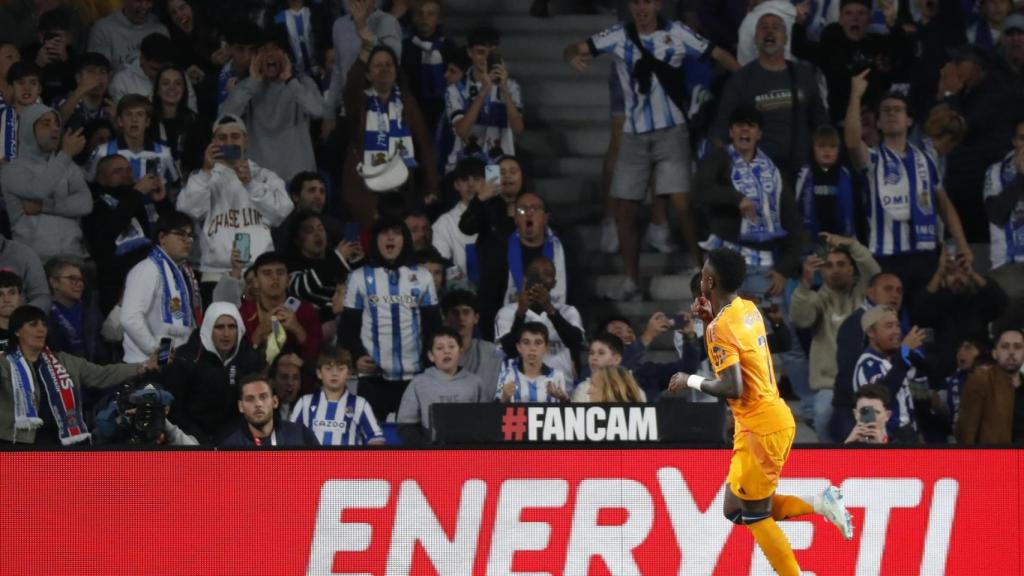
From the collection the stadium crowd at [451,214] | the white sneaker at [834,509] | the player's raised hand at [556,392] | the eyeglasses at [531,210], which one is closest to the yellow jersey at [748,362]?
the white sneaker at [834,509]

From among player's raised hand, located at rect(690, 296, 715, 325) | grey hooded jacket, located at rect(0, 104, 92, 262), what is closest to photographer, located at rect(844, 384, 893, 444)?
player's raised hand, located at rect(690, 296, 715, 325)

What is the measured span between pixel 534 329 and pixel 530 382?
0.37m

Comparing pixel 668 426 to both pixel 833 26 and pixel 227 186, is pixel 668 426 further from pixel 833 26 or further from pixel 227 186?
pixel 833 26

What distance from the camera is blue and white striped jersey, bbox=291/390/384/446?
44.2 ft

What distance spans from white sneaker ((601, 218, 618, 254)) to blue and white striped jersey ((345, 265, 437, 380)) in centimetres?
249

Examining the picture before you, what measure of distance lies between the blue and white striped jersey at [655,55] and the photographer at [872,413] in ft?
13.7

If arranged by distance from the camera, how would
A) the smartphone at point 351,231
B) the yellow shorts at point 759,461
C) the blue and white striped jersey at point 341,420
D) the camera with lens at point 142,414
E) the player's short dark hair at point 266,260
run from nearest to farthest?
the yellow shorts at point 759,461, the camera with lens at point 142,414, the blue and white striped jersey at point 341,420, the player's short dark hair at point 266,260, the smartphone at point 351,231

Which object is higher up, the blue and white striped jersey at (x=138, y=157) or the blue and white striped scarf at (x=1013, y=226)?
the blue and white striped jersey at (x=138, y=157)

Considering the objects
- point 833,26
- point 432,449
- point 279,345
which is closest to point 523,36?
point 833,26

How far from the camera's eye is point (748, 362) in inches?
403

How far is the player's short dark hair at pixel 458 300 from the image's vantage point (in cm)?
1476

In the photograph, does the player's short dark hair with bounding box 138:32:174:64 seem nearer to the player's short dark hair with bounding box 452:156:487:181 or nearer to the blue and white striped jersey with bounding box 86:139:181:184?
the blue and white striped jersey with bounding box 86:139:181:184

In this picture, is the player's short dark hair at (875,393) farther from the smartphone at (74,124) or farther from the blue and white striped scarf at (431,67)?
the smartphone at (74,124)

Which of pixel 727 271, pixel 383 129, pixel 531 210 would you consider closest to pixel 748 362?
pixel 727 271
